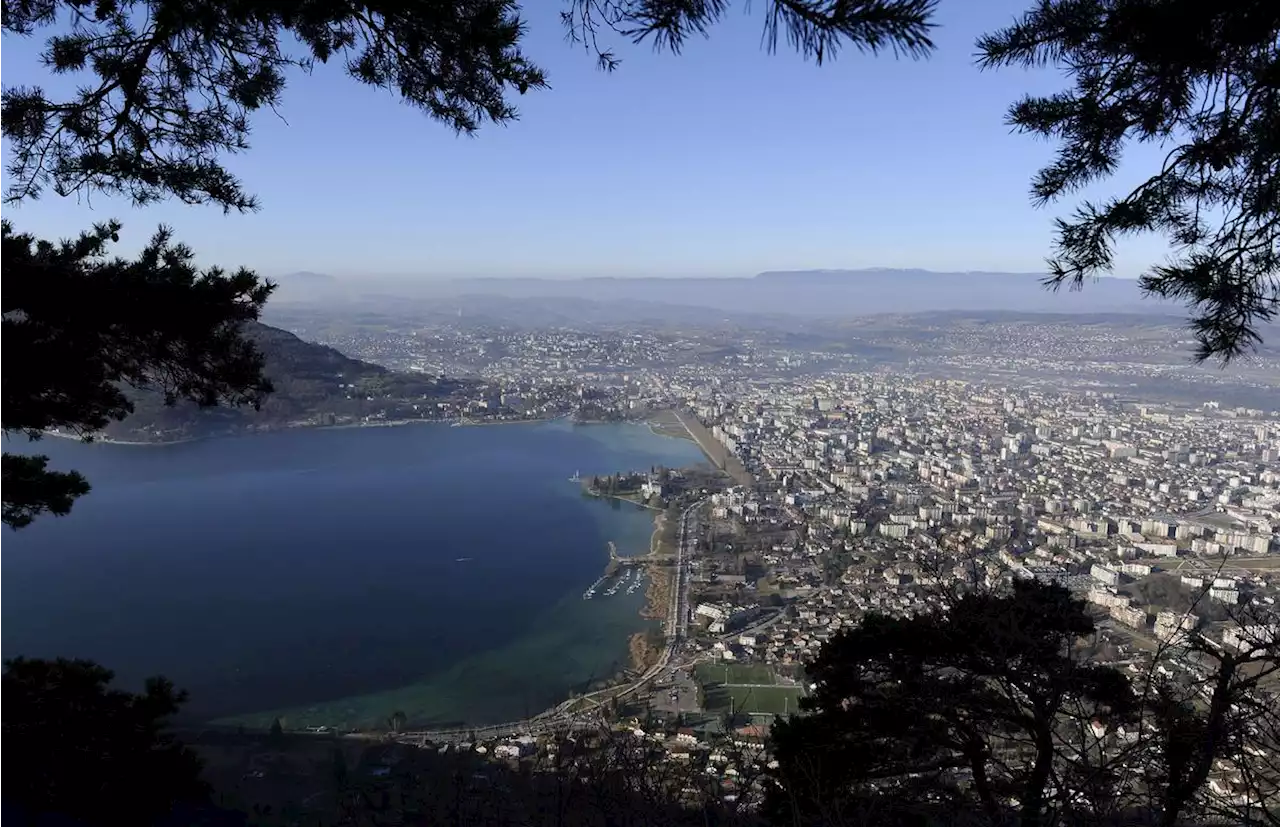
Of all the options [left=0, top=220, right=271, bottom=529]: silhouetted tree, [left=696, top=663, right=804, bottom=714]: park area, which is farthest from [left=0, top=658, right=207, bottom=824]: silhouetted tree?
[left=696, top=663, right=804, bottom=714]: park area

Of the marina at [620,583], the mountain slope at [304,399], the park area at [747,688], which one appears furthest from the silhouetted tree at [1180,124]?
the mountain slope at [304,399]

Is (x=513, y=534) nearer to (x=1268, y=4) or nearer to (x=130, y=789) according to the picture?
(x=130, y=789)

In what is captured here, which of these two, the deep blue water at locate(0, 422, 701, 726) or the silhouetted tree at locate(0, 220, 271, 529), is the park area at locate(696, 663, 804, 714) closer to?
the deep blue water at locate(0, 422, 701, 726)

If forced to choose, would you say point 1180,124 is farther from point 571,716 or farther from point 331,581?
point 331,581

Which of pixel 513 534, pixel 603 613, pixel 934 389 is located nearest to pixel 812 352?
pixel 934 389

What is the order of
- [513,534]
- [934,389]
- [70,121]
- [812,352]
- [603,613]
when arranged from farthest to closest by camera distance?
[812,352]
[934,389]
[513,534]
[603,613]
[70,121]

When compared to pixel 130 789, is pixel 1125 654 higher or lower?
lower
